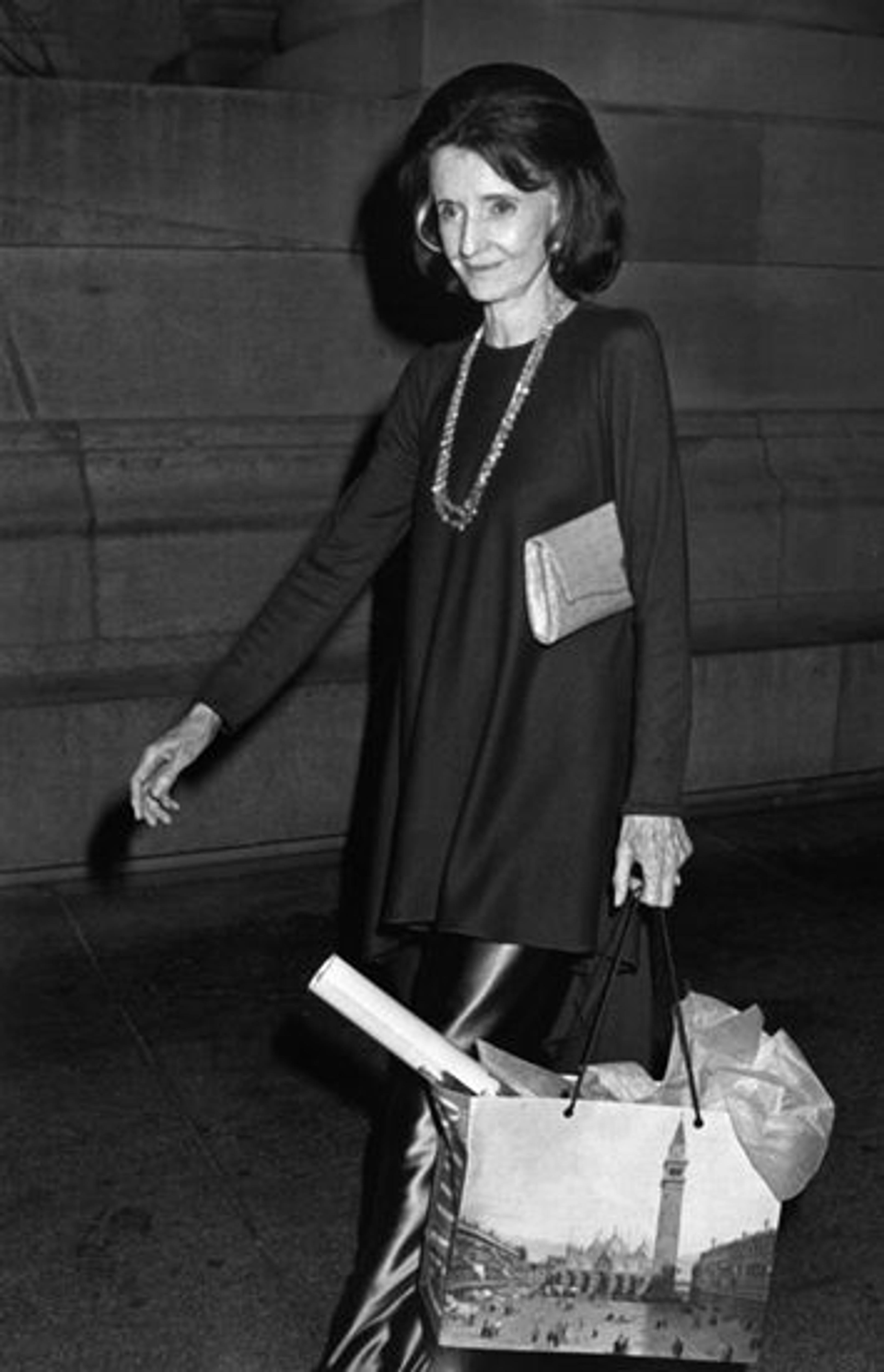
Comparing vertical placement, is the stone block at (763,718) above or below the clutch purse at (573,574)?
below

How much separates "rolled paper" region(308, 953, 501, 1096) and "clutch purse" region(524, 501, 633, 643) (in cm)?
62

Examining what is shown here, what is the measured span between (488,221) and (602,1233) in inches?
62.4

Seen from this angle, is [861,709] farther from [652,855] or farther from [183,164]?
[652,855]

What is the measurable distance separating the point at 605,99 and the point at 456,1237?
513cm

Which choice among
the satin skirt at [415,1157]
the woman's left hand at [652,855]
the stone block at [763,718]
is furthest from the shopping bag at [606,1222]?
the stone block at [763,718]

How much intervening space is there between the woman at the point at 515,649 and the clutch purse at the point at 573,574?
0.04 meters

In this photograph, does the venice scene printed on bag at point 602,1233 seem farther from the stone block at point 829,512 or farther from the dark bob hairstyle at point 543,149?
the stone block at point 829,512

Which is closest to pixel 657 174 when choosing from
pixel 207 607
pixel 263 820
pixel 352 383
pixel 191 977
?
pixel 352 383

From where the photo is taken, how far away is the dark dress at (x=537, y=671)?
10.2 feet

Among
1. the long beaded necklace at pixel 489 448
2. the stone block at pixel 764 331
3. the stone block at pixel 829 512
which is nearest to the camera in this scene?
the long beaded necklace at pixel 489 448

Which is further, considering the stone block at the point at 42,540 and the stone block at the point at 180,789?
the stone block at the point at 42,540

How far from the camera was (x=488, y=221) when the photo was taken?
312 cm

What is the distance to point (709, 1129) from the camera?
2762 millimetres

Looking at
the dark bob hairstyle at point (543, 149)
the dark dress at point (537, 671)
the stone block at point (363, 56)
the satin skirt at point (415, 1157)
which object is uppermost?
the stone block at point (363, 56)
